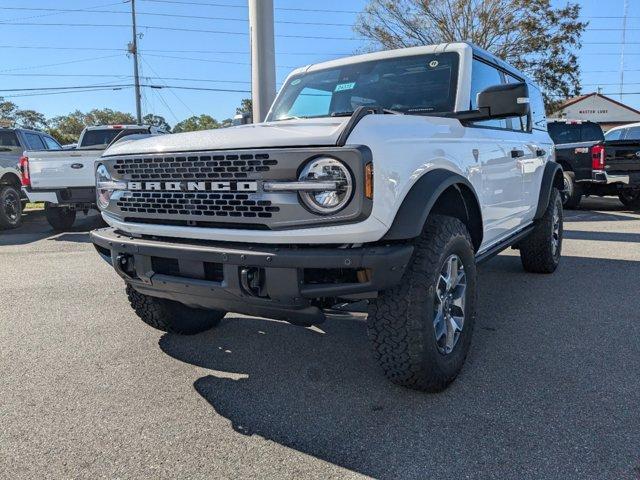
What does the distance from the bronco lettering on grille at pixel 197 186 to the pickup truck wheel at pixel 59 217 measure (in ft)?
24.7

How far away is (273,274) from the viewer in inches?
88.7

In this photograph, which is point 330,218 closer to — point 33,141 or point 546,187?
point 546,187

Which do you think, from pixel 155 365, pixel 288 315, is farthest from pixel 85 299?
pixel 288 315

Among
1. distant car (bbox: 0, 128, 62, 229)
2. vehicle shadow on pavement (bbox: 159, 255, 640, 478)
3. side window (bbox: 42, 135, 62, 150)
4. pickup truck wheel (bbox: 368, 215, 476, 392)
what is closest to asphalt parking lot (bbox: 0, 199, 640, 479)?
vehicle shadow on pavement (bbox: 159, 255, 640, 478)

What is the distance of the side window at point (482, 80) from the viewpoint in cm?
350

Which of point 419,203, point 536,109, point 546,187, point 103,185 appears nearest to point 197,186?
point 103,185

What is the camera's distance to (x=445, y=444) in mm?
2314

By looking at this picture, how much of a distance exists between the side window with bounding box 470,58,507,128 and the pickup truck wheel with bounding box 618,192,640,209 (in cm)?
899

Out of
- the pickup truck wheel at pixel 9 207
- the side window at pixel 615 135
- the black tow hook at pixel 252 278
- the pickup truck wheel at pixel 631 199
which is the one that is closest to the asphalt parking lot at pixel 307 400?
the black tow hook at pixel 252 278

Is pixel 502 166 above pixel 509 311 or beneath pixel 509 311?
above

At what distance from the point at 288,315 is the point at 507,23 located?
2156 centimetres

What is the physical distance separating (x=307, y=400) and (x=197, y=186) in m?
1.24

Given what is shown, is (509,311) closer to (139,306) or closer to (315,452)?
(315,452)

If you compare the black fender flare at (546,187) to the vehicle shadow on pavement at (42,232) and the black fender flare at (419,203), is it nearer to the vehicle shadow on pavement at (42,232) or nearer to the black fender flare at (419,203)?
the black fender flare at (419,203)
